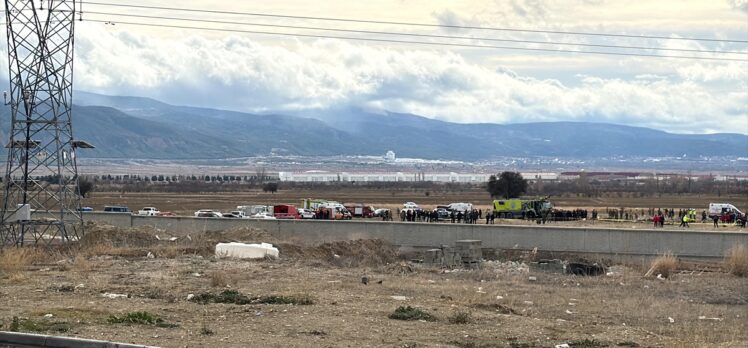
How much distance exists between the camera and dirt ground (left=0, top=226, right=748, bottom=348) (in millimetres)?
15594

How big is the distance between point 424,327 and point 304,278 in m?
8.29

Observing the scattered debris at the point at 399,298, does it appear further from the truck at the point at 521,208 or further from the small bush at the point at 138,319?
the truck at the point at 521,208

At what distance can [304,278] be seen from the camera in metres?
24.5

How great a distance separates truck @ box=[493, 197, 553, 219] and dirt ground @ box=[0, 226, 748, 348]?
36103 millimetres

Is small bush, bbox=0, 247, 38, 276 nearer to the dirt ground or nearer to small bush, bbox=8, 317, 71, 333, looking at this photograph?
the dirt ground

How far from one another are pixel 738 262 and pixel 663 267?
2253mm

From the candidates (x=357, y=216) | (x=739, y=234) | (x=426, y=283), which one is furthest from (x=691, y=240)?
(x=357, y=216)

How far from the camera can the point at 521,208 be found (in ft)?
230

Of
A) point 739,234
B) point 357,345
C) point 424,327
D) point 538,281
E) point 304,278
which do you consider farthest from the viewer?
point 739,234

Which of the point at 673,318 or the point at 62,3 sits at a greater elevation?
the point at 62,3

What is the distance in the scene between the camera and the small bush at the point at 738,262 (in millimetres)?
30953

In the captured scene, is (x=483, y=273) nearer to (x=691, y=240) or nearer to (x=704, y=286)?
(x=704, y=286)

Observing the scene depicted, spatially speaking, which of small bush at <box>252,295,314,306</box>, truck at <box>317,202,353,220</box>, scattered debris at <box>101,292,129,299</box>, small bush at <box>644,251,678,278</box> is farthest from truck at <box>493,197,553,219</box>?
scattered debris at <box>101,292,129,299</box>

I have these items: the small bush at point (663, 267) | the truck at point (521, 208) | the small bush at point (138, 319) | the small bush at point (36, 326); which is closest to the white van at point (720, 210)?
the truck at point (521, 208)
